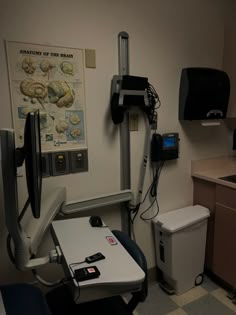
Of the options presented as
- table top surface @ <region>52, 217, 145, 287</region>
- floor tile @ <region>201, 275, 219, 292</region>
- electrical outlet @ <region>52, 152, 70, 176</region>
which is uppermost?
electrical outlet @ <region>52, 152, 70, 176</region>

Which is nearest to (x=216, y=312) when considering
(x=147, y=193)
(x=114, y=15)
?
(x=147, y=193)

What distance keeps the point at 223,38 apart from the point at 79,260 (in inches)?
85.3

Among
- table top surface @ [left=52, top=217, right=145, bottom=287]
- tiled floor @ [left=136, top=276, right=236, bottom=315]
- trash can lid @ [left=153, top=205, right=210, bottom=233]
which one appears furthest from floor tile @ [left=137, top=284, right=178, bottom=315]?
table top surface @ [left=52, top=217, right=145, bottom=287]

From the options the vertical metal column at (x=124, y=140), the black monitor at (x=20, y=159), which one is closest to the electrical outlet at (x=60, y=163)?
the vertical metal column at (x=124, y=140)

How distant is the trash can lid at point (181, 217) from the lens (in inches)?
74.9

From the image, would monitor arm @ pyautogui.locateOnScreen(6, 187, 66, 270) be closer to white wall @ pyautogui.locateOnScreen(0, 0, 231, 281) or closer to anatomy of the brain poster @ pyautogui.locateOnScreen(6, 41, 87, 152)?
white wall @ pyautogui.locateOnScreen(0, 0, 231, 281)

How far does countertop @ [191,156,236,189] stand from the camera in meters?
2.09

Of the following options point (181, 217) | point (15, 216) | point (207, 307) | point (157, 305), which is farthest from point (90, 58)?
point (207, 307)

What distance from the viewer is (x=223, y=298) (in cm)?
195

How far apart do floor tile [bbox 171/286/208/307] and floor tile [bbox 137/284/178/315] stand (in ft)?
0.16

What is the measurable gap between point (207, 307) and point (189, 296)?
0.16m

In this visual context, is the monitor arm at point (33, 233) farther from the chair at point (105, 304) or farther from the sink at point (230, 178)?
the sink at point (230, 178)

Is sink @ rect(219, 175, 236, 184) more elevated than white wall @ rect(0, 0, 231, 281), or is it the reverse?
white wall @ rect(0, 0, 231, 281)

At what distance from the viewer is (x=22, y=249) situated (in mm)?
1078
